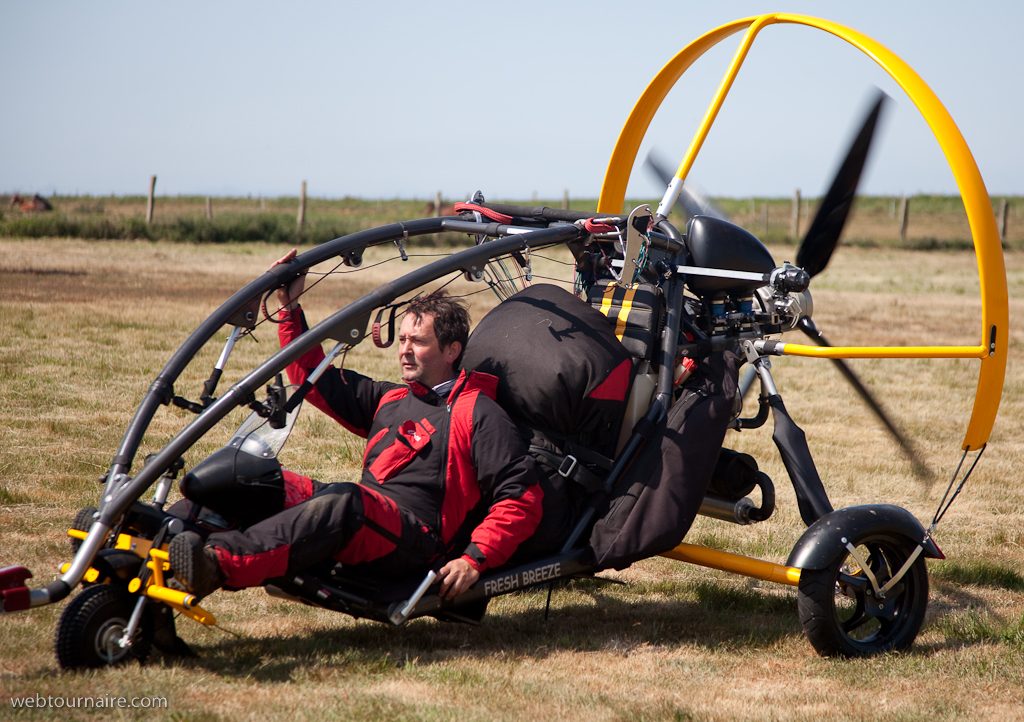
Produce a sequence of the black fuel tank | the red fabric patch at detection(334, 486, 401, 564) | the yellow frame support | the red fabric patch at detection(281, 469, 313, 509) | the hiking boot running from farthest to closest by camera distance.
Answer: the black fuel tank → the yellow frame support → the red fabric patch at detection(281, 469, 313, 509) → the red fabric patch at detection(334, 486, 401, 564) → the hiking boot

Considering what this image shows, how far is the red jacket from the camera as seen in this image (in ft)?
12.5

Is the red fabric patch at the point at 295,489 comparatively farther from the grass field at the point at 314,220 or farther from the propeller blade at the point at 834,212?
the grass field at the point at 314,220

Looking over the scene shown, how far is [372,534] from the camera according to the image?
359cm

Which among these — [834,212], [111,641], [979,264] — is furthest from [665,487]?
[111,641]

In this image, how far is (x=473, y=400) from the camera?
3904 millimetres

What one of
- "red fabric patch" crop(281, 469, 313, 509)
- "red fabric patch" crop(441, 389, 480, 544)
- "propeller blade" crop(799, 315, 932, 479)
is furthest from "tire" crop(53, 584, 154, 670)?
"propeller blade" crop(799, 315, 932, 479)

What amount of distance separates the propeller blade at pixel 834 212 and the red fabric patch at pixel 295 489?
296 centimetres

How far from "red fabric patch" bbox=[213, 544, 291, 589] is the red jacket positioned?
0.62 m

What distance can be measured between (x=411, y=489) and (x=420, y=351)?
2.04 ft

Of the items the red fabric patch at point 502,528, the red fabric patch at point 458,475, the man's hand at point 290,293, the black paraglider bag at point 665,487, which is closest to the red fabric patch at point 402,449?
the red fabric patch at point 458,475

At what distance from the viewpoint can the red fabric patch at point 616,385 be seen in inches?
163

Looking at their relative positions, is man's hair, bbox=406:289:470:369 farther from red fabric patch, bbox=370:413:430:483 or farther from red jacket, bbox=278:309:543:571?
red fabric patch, bbox=370:413:430:483

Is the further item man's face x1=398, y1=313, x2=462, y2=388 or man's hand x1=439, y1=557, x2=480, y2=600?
man's face x1=398, y1=313, x2=462, y2=388

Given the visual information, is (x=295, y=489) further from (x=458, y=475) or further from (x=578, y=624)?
(x=578, y=624)
